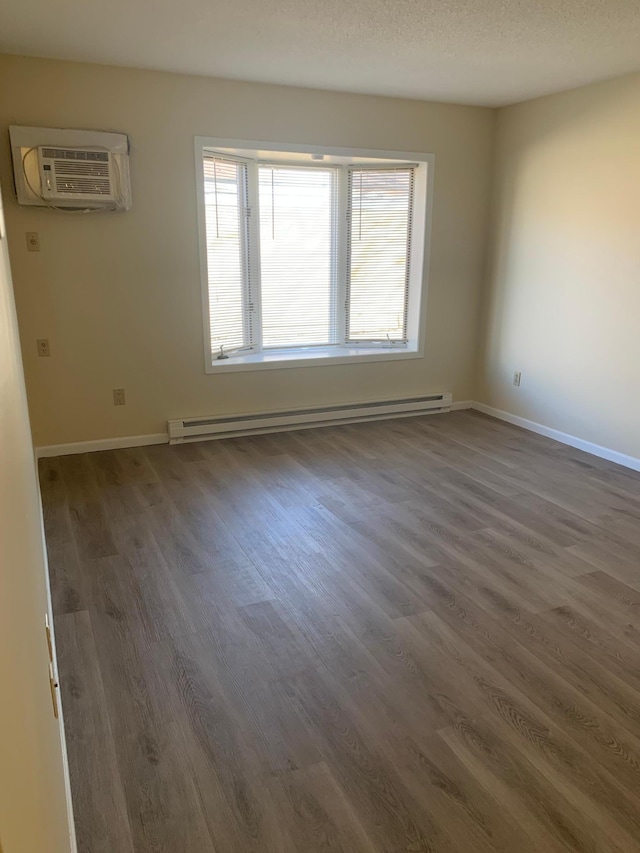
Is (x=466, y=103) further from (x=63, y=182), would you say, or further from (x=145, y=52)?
(x=63, y=182)

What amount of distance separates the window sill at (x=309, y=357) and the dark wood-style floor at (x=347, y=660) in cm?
106

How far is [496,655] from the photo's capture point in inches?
88.0

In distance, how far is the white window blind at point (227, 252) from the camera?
443cm

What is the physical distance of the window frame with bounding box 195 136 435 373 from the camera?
429 centimetres

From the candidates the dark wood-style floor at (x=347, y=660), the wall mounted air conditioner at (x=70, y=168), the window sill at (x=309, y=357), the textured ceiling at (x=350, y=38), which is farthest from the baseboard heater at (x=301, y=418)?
the textured ceiling at (x=350, y=38)

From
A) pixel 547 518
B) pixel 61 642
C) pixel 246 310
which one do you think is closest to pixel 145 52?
pixel 246 310

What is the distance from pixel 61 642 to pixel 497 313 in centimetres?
428

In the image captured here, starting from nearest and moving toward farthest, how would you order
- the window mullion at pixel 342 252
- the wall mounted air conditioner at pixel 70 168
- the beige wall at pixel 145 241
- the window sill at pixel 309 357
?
1. the wall mounted air conditioner at pixel 70 168
2. the beige wall at pixel 145 241
3. the window sill at pixel 309 357
4. the window mullion at pixel 342 252

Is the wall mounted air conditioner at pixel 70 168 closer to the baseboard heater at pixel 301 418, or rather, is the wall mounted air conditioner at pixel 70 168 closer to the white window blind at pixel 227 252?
the white window blind at pixel 227 252

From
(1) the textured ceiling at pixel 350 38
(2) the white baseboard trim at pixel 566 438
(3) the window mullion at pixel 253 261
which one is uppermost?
(1) the textured ceiling at pixel 350 38

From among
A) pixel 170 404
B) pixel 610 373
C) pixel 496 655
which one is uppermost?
pixel 610 373

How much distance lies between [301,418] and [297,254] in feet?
4.39

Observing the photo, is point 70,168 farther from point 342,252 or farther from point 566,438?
point 566,438

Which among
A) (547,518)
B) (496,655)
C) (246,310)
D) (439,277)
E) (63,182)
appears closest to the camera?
(496,655)
